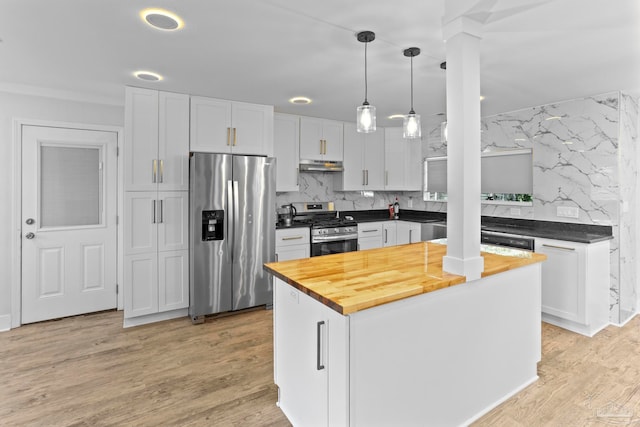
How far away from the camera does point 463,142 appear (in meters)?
1.89

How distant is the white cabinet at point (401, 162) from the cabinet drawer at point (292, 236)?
1755 mm

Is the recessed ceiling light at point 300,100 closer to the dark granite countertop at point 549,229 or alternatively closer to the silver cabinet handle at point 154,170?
the silver cabinet handle at point 154,170

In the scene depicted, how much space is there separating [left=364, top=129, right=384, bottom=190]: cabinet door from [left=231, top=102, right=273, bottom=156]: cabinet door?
1696mm

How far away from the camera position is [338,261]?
228 cm

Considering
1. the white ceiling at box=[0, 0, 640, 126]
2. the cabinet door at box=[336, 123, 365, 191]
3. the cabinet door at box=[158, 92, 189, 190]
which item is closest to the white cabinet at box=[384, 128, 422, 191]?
the cabinet door at box=[336, 123, 365, 191]

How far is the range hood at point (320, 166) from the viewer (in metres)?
4.68

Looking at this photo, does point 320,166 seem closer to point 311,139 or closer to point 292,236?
point 311,139

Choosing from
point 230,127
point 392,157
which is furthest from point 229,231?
point 392,157

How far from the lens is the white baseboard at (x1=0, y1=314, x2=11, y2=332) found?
11.2 feet

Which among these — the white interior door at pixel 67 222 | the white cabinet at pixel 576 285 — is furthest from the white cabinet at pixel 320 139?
the white cabinet at pixel 576 285

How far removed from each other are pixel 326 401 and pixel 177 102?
10.4 feet

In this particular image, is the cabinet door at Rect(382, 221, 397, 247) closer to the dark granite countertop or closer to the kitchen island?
the dark granite countertop

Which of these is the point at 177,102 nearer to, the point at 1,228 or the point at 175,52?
the point at 175,52

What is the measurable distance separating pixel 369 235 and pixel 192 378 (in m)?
3.07
